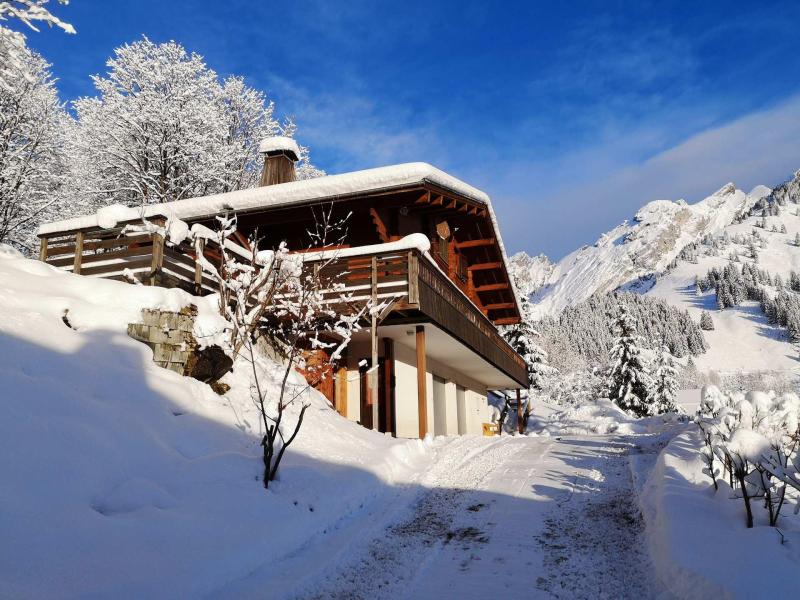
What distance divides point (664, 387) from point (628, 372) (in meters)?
6.08

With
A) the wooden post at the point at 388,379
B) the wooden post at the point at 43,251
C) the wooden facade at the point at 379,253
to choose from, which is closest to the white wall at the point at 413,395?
the wooden post at the point at 388,379

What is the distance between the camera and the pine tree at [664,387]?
38.6 metres

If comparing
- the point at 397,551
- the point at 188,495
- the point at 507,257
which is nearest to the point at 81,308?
the point at 188,495

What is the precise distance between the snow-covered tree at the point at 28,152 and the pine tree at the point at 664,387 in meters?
37.8

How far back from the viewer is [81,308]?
296 inches

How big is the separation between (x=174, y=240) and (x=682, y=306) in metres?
192

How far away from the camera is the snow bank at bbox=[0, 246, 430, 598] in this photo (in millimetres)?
3945

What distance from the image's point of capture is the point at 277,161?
66.9 feet

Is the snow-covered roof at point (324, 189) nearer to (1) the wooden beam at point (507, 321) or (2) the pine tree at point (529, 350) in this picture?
(1) the wooden beam at point (507, 321)

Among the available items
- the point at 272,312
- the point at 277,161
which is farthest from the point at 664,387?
the point at 272,312

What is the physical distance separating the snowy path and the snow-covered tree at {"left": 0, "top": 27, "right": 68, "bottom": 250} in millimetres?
22207

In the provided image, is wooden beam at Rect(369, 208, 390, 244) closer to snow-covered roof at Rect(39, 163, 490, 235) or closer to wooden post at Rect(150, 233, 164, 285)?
snow-covered roof at Rect(39, 163, 490, 235)

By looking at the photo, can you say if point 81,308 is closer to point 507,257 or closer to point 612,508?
point 612,508

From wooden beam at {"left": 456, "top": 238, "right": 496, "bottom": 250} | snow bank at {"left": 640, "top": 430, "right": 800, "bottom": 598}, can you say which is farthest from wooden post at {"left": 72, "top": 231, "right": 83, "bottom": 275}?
wooden beam at {"left": 456, "top": 238, "right": 496, "bottom": 250}
